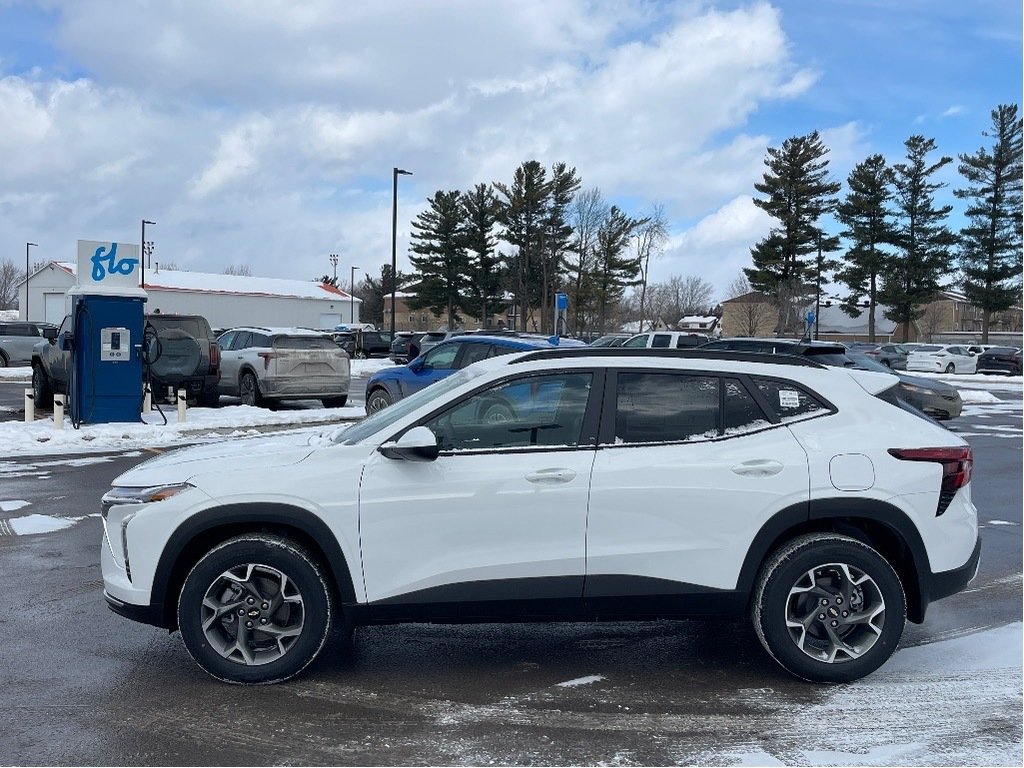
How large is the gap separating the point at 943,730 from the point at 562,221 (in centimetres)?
6204

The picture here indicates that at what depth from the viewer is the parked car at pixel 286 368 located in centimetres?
1762

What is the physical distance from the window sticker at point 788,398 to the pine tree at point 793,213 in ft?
193

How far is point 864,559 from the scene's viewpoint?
4660 mm

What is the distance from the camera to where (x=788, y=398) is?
4.88 metres

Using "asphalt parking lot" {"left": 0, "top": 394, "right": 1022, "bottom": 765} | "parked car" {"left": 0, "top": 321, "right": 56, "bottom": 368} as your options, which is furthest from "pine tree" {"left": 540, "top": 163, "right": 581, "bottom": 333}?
"asphalt parking lot" {"left": 0, "top": 394, "right": 1022, "bottom": 765}

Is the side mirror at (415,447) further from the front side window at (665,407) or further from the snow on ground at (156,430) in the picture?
the snow on ground at (156,430)

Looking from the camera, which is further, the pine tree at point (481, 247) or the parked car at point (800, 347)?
the pine tree at point (481, 247)

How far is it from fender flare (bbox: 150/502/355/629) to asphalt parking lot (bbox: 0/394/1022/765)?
20.1 inches

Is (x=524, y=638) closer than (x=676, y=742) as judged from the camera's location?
No

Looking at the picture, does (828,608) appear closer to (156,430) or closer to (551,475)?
(551,475)

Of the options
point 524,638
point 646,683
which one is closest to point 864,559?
point 646,683

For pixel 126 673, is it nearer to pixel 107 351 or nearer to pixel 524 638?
pixel 524 638

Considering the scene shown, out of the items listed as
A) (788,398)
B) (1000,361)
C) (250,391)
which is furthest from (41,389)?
(1000,361)

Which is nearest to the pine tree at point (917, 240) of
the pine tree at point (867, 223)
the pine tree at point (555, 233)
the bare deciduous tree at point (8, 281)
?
the pine tree at point (867, 223)
